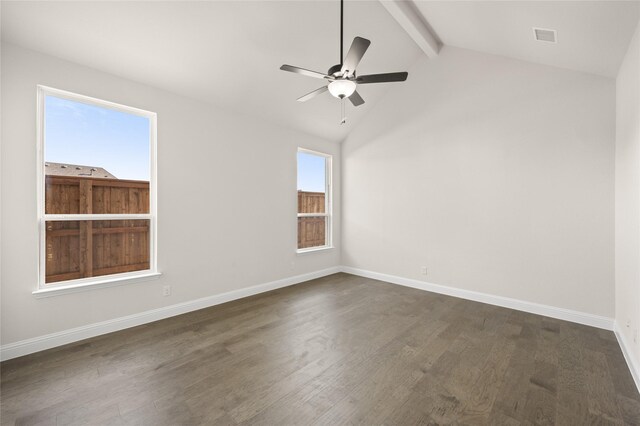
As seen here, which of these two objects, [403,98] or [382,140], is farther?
[382,140]

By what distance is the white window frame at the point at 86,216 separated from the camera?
2629 millimetres

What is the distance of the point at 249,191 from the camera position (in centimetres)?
424

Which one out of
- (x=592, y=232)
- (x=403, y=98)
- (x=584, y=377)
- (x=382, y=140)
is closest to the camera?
(x=584, y=377)

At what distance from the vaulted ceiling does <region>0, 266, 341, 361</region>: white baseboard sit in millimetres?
2592

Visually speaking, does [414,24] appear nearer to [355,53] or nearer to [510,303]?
[355,53]

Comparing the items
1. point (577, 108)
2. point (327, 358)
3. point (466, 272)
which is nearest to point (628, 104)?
point (577, 108)

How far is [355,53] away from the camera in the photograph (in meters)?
2.30

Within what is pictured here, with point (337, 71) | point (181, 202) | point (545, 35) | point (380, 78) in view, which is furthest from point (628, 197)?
point (181, 202)

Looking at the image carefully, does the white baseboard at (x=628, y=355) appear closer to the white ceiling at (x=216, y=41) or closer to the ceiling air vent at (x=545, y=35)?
the ceiling air vent at (x=545, y=35)

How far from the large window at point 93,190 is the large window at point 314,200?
8.01 ft

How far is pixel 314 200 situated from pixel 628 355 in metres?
4.35

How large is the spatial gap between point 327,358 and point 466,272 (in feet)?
8.89

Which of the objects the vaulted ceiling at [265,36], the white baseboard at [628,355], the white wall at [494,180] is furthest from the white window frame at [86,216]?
the white baseboard at [628,355]

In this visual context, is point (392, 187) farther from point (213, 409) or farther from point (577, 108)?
point (213, 409)
